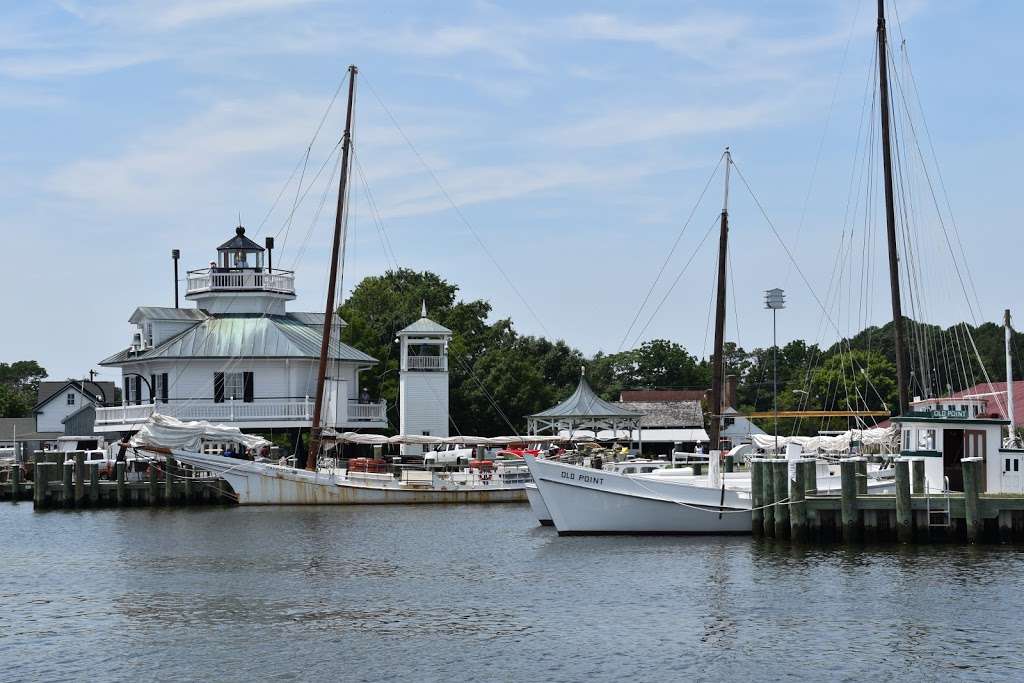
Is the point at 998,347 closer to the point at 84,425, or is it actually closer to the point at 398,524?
the point at 84,425

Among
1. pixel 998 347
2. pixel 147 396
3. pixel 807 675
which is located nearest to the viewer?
pixel 807 675

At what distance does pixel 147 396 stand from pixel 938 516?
1934 inches

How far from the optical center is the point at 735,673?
93.5 ft

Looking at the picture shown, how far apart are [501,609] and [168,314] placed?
50119mm

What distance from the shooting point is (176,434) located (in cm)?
6594

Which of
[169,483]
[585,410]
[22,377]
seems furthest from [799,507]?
[22,377]

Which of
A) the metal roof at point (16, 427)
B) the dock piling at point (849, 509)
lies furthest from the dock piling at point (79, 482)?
the metal roof at point (16, 427)

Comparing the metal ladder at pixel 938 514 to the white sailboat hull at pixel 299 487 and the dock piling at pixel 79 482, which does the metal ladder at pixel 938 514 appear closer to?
the white sailboat hull at pixel 299 487

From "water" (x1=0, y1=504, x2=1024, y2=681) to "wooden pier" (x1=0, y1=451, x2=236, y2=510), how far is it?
47.5 ft

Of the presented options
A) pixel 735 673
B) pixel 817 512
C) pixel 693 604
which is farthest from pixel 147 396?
pixel 735 673

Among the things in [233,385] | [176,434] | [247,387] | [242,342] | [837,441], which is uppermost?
[242,342]

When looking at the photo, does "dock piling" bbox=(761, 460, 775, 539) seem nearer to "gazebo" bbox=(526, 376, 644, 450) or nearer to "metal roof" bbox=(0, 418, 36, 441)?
"gazebo" bbox=(526, 376, 644, 450)

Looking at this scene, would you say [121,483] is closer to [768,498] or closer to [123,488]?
[123,488]

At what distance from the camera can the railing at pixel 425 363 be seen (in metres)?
82.8
